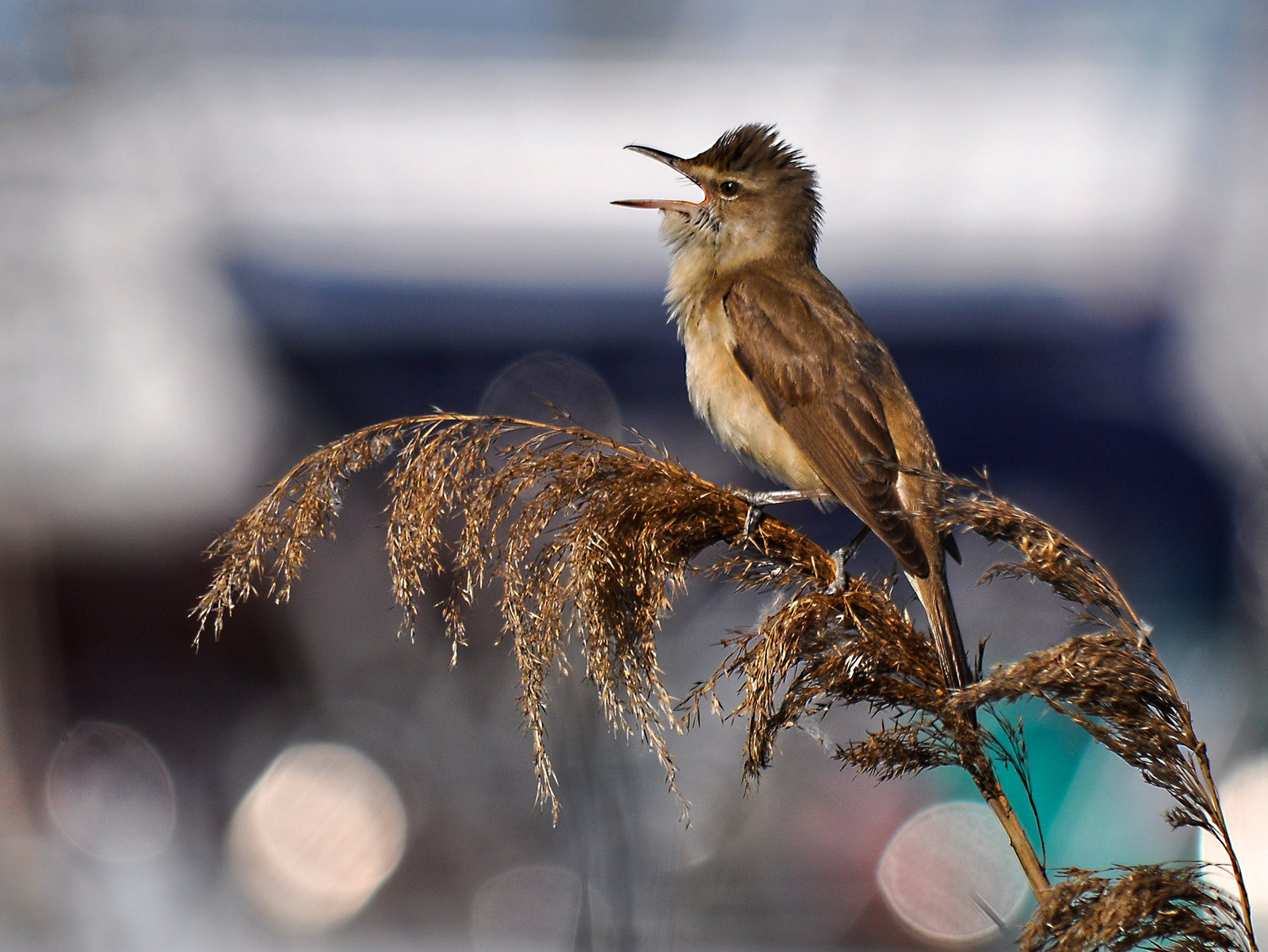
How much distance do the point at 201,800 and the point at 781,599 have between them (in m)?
6.28

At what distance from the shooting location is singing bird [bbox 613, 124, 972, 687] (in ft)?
7.18

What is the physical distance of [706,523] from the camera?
1.58 metres

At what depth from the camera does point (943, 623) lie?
5.67ft

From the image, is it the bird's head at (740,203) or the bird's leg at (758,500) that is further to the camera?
the bird's head at (740,203)

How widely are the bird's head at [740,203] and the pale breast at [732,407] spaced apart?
317 millimetres

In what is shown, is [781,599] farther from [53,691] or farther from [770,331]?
[53,691]

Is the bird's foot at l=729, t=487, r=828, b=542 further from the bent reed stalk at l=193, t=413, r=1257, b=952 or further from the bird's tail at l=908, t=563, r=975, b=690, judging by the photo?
the bird's tail at l=908, t=563, r=975, b=690

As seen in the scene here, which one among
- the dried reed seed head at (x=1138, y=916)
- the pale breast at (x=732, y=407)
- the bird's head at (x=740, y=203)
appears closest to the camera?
the dried reed seed head at (x=1138, y=916)

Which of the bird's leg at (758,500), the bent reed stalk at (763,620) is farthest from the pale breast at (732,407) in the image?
the bent reed stalk at (763,620)

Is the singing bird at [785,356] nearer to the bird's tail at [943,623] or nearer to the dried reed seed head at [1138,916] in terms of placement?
the bird's tail at [943,623]

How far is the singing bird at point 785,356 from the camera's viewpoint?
86.1 inches

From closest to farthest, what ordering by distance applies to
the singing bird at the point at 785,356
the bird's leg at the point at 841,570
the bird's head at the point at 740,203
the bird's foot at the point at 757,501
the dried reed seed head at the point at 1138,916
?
the dried reed seed head at the point at 1138,916 → the bird's leg at the point at 841,570 → the bird's foot at the point at 757,501 → the singing bird at the point at 785,356 → the bird's head at the point at 740,203

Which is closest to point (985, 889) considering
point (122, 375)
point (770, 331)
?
point (770, 331)

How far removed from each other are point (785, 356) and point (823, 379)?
4.6 inches
